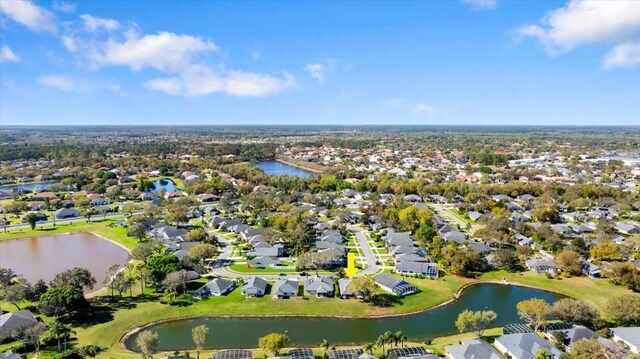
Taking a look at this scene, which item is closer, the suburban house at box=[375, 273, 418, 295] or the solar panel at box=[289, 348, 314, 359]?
the solar panel at box=[289, 348, 314, 359]

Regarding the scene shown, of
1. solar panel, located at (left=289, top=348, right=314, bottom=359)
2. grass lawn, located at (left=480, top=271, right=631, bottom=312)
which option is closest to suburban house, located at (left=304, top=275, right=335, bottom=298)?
solar panel, located at (left=289, top=348, right=314, bottom=359)

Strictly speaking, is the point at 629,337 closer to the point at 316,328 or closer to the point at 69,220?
the point at 316,328

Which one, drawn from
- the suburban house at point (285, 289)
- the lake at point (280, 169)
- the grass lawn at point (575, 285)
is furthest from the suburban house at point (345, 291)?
the lake at point (280, 169)

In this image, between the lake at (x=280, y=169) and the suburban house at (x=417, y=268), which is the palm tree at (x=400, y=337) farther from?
the lake at (x=280, y=169)

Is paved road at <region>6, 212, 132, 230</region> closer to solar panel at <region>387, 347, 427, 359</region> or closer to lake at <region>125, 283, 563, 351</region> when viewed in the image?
lake at <region>125, 283, 563, 351</region>

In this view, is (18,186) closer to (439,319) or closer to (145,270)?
(145,270)

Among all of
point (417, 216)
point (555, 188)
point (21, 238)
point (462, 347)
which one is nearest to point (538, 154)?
point (555, 188)
